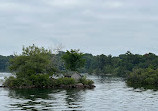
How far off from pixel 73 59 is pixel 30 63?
17.7m

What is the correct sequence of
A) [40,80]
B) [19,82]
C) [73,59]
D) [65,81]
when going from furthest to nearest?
[73,59]
[65,81]
[40,80]
[19,82]

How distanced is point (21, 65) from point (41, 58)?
5.79m

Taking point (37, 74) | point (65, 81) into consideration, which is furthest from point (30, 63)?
point (65, 81)

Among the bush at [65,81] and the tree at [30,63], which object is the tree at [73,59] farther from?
the bush at [65,81]

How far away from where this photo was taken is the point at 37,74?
8106cm

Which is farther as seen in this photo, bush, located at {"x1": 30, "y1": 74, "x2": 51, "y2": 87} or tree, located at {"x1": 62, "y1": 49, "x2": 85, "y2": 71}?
tree, located at {"x1": 62, "y1": 49, "x2": 85, "y2": 71}

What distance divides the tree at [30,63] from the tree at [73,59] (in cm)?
941

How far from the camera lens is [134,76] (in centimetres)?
10169

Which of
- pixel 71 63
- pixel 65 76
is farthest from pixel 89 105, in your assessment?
pixel 71 63

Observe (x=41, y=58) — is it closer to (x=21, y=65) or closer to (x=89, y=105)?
(x=21, y=65)

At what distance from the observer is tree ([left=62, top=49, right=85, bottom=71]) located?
93.2 m

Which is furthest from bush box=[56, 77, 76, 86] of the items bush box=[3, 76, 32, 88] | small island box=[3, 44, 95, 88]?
bush box=[3, 76, 32, 88]

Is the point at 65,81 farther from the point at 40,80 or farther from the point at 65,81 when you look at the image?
the point at 40,80

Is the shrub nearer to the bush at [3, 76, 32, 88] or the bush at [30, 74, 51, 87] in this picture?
the bush at [30, 74, 51, 87]
